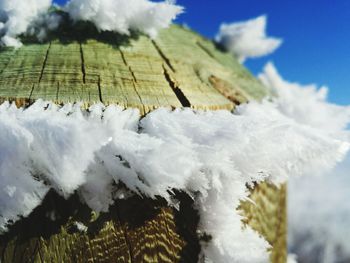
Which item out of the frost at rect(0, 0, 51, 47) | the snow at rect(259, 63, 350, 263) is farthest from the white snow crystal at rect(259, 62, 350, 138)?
the frost at rect(0, 0, 51, 47)

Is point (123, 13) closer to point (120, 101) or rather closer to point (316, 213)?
point (120, 101)

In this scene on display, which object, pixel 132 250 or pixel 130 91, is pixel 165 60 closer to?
pixel 130 91

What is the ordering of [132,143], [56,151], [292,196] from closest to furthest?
[56,151]
[132,143]
[292,196]

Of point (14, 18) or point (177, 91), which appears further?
point (14, 18)

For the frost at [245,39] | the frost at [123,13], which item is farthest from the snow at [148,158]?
the frost at [245,39]

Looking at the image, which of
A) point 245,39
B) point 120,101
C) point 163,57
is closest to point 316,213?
point 245,39

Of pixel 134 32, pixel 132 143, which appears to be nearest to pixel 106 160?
pixel 132 143

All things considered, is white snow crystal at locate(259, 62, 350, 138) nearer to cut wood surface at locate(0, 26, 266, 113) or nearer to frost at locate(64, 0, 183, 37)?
cut wood surface at locate(0, 26, 266, 113)
